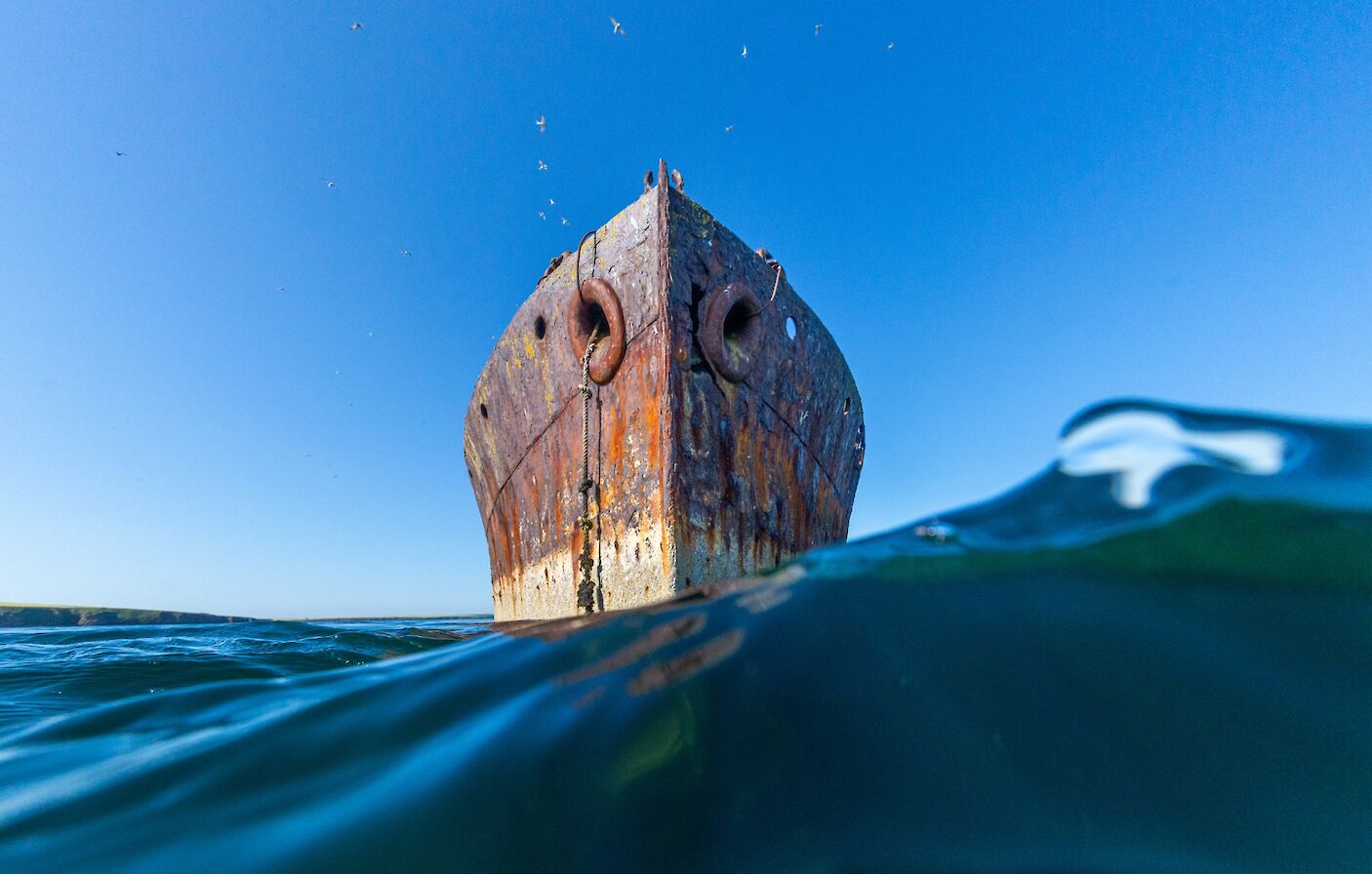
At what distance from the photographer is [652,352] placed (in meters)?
4.83

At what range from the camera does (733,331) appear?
5.53 metres

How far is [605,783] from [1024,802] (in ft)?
2.66

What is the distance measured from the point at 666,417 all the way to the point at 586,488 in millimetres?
1113

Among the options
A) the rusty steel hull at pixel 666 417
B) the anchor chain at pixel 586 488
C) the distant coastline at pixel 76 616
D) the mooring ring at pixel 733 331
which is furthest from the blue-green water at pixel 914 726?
the distant coastline at pixel 76 616

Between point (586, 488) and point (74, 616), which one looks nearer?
point (586, 488)

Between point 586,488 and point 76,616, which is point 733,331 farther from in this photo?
point 76,616

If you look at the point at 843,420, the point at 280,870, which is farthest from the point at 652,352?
the point at 280,870

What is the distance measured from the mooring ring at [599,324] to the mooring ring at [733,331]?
0.80 m

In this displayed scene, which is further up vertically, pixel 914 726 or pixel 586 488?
pixel 586 488

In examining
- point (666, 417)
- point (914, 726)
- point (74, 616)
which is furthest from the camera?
point (74, 616)

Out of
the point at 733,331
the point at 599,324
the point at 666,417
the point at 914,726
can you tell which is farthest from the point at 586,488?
the point at 914,726

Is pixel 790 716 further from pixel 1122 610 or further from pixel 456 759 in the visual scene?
pixel 1122 610

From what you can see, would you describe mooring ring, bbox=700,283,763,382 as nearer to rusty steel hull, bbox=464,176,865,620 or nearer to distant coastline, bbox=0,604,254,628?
rusty steel hull, bbox=464,176,865,620

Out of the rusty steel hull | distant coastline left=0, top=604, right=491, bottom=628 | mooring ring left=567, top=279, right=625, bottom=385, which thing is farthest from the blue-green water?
distant coastline left=0, top=604, right=491, bottom=628
